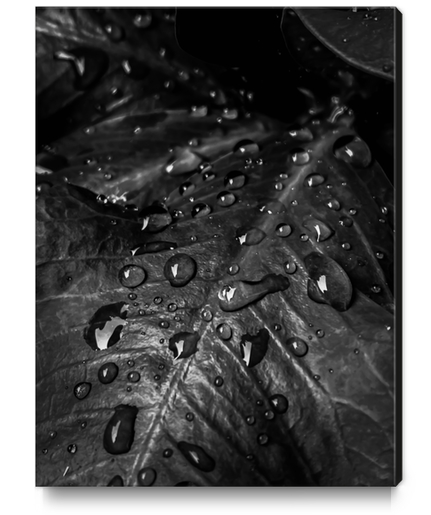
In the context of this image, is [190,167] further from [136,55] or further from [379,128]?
[379,128]

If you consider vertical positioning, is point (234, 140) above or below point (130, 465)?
above

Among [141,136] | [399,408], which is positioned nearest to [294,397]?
[399,408]

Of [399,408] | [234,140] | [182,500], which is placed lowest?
[182,500]

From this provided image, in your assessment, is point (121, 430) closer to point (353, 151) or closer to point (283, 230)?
point (283, 230)

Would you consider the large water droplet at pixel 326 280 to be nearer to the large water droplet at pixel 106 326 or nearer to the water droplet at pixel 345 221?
the water droplet at pixel 345 221

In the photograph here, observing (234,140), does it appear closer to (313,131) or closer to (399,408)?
(313,131)

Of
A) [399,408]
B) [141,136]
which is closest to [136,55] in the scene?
[141,136]

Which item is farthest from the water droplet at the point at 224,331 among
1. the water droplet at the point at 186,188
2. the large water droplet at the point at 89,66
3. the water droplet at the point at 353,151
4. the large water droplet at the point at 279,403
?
the large water droplet at the point at 89,66
